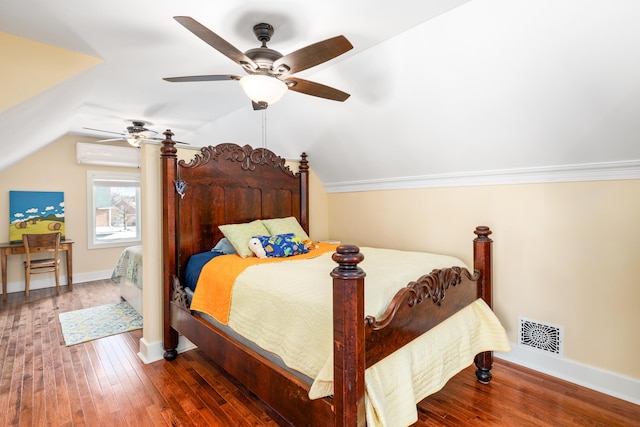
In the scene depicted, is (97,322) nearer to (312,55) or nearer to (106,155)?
(106,155)

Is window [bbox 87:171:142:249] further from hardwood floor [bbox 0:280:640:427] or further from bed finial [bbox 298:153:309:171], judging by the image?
bed finial [bbox 298:153:309:171]

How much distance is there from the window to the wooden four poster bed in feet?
10.5

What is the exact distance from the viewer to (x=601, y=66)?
69.0 inches

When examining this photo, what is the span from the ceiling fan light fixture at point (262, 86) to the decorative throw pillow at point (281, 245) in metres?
1.17

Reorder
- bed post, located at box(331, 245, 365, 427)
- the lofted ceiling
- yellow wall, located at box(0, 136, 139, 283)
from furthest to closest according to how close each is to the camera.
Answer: yellow wall, located at box(0, 136, 139, 283) → the lofted ceiling → bed post, located at box(331, 245, 365, 427)

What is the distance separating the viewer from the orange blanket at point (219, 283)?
84.3 inches

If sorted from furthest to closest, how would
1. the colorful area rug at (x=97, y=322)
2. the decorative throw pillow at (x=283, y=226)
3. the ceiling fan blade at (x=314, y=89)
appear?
the colorful area rug at (x=97, y=322) → the decorative throw pillow at (x=283, y=226) → the ceiling fan blade at (x=314, y=89)

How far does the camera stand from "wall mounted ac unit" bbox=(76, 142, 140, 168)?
17.0 feet

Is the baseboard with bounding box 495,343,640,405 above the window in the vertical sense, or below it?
below

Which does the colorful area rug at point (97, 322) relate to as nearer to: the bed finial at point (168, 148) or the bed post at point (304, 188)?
the bed finial at point (168, 148)

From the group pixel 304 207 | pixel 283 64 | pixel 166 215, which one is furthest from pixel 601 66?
pixel 166 215

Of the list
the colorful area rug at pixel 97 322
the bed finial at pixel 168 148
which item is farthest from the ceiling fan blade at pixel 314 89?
the colorful area rug at pixel 97 322

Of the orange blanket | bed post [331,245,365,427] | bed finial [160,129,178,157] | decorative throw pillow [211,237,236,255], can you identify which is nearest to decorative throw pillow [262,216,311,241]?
decorative throw pillow [211,237,236,255]

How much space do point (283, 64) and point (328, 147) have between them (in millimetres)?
1677
